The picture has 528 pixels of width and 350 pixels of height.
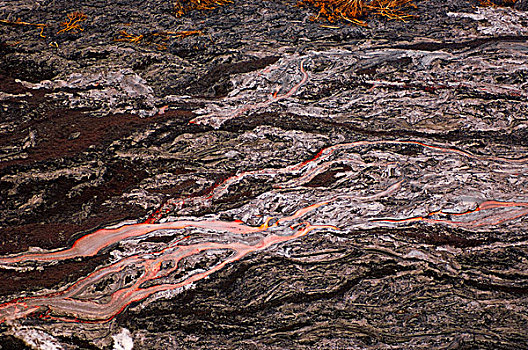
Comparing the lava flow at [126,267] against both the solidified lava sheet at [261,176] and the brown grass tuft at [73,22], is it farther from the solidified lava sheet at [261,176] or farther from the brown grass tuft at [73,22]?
the brown grass tuft at [73,22]

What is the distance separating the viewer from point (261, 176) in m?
2.44

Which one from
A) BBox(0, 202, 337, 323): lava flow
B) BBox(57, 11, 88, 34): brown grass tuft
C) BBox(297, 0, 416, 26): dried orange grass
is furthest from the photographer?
BBox(297, 0, 416, 26): dried orange grass

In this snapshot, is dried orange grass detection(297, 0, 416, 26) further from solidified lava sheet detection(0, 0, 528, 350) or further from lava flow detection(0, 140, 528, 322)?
lava flow detection(0, 140, 528, 322)

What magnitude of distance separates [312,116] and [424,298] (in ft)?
4.34

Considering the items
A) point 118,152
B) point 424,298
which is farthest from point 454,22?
point 118,152

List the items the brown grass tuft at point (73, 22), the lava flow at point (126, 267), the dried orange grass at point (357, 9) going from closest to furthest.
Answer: the lava flow at point (126, 267)
the brown grass tuft at point (73, 22)
the dried orange grass at point (357, 9)

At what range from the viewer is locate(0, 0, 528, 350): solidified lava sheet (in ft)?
6.58

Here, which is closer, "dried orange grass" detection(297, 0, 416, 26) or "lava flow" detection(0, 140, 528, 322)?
"lava flow" detection(0, 140, 528, 322)

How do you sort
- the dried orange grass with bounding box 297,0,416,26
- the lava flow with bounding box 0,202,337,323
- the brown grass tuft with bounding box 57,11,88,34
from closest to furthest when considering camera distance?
the lava flow with bounding box 0,202,337,323, the brown grass tuft with bounding box 57,11,88,34, the dried orange grass with bounding box 297,0,416,26

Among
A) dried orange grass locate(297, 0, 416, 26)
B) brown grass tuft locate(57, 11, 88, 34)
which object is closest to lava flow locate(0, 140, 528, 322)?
dried orange grass locate(297, 0, 416, 26)

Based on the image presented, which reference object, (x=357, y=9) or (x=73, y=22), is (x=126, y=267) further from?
(x=357, y=9)

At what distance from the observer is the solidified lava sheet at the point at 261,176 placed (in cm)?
201

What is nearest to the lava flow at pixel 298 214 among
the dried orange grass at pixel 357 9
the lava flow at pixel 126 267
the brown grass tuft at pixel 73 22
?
the lava flow at pixel 126 267

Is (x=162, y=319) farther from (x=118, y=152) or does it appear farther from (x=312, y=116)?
(x=312, y=116)
